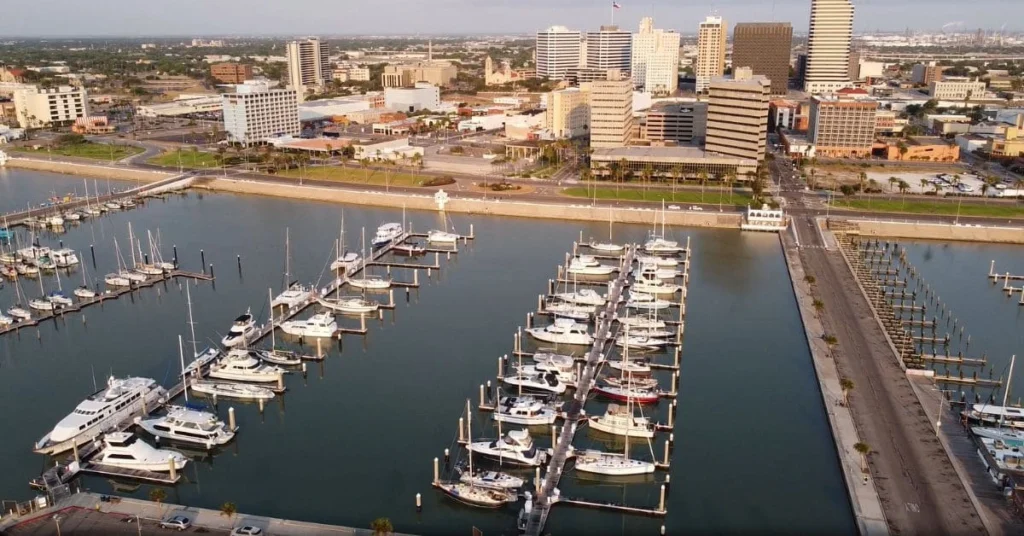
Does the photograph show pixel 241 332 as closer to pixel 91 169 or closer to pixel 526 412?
pixel 526 412

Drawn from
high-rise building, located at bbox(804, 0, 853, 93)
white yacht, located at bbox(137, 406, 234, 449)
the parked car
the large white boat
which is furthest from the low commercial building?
high-rise building, located at bbox(804, 0, 853, 93)

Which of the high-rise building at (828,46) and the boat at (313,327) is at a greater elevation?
the high-rise building at (828,46)

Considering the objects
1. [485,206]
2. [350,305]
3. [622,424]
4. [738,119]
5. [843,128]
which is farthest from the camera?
[843,128]

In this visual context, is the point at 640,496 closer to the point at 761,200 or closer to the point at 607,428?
the point at 607,428

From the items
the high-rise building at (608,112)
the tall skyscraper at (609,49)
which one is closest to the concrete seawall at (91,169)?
the high-rise building at (608,112)

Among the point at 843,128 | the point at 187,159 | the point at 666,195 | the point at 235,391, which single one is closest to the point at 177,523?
the point at 235,391

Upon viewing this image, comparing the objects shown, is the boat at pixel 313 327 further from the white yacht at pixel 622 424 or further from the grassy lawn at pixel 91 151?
the grassy lawn at pixel 91 151

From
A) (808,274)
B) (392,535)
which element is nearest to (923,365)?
(808,274)
